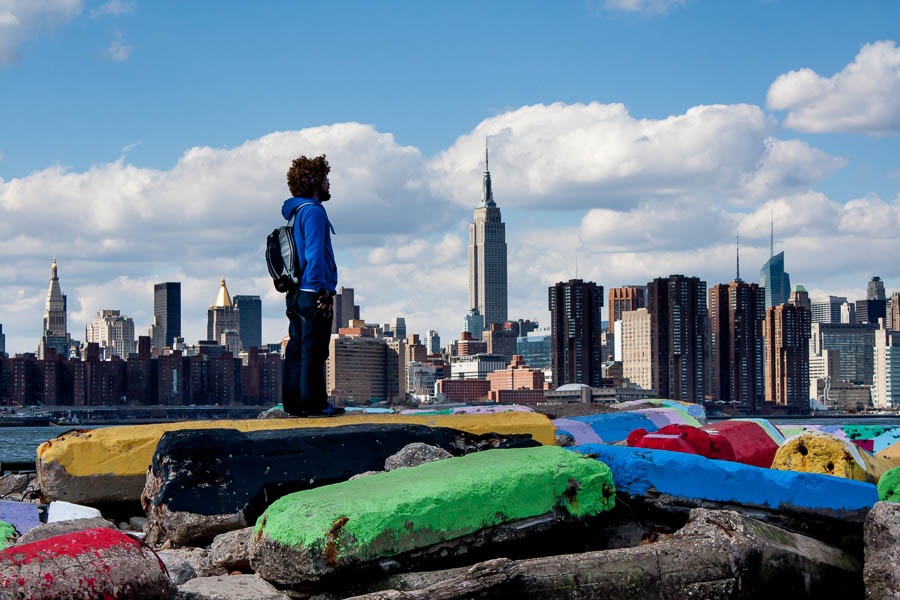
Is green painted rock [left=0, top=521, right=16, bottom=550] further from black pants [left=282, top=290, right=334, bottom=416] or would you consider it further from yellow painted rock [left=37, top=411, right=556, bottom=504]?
black pants [left=282, top=290, right=334, bottom=416]

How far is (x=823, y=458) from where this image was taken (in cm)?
870

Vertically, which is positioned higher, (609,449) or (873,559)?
(609,449)

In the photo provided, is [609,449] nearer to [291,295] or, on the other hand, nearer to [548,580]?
[548,580]

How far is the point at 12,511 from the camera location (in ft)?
27.6

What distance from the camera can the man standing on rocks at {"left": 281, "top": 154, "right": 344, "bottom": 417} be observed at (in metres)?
10.0

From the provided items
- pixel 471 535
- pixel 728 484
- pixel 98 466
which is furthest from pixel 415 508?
pixel 98 466

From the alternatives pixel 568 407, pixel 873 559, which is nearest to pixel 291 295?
pixel 873 559

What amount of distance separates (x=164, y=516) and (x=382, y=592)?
2290 mm

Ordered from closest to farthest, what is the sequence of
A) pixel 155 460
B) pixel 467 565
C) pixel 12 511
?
pixel 467 565 → pixel 155 460 → pixel 12 511

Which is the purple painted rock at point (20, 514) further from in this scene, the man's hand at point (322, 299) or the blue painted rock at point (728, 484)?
the blue painted rock at point (728, 484)

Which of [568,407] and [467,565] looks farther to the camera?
[568,407]

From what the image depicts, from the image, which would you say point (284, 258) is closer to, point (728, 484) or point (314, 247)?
point (314, 247)

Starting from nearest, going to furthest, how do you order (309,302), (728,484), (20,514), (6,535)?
(6,535) → (728,484) → (20,514) → (309,302)

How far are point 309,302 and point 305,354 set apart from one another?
1.46 ft
